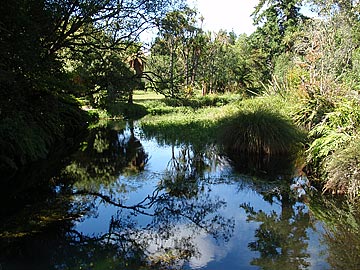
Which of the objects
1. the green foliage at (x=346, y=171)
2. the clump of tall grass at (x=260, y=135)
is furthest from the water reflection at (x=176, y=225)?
the clump of tall grass at (x=260, y=135)

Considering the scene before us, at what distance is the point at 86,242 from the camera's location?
14.0 feet

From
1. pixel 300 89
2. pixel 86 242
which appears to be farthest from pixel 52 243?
pixel 300 89

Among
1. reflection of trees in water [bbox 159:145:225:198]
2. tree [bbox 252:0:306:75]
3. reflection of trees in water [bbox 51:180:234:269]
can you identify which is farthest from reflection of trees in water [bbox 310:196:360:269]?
tree [bbox 252:0:306:75]

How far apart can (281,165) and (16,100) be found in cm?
593

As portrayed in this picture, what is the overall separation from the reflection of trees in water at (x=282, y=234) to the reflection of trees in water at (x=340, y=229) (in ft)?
0.78

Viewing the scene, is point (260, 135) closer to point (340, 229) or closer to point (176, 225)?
point (340, 229)

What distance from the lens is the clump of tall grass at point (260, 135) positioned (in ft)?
30.0

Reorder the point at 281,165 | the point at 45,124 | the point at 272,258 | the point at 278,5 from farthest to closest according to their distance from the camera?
the point at 278,5 → the point at 45,124 → the point at 281,165 → the point at 272,258

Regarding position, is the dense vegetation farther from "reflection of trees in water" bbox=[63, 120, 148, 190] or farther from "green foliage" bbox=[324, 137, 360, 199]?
"reflection of trees in water" bbox=[63, 120, 148, 190]

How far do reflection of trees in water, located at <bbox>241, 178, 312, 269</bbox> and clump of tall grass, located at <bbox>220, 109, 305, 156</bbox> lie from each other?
122 inches

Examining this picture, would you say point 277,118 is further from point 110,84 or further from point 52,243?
point 52,243

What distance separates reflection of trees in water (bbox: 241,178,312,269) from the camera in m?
3.70

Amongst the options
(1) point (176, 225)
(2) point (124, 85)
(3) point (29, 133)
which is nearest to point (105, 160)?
(3) point (29, 133)

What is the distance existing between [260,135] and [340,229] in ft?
15.6
